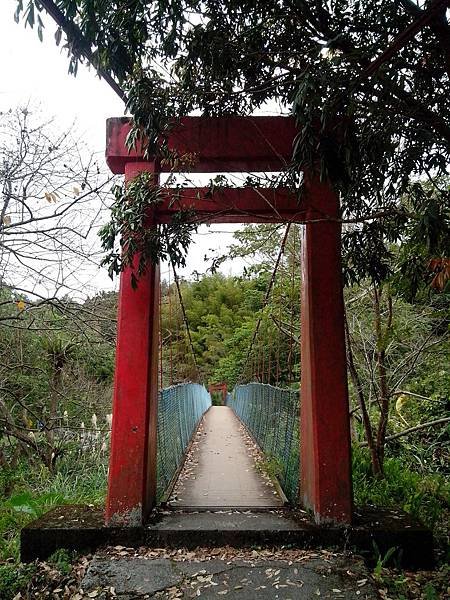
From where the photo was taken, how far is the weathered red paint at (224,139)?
2992 millimetres

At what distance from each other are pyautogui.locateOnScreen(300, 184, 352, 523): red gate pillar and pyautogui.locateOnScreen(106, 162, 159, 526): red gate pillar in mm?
954

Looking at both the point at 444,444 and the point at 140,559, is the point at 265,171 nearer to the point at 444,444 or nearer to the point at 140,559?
the point at 140,559

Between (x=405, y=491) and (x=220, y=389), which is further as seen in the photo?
(x=220, y=389)

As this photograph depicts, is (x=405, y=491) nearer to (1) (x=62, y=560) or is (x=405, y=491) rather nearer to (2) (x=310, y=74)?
(1) (x=62, y=560)

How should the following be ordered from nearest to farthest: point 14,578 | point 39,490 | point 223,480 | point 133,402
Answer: point 14,578 → point 133,402 → point 223,480 → point 39,490

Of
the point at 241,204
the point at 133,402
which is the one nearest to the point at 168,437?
the point at 133,402

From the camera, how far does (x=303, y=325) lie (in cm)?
314

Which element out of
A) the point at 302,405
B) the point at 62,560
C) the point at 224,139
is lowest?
the point at 62,560

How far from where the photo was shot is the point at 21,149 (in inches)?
165

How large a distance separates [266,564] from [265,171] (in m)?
2.24

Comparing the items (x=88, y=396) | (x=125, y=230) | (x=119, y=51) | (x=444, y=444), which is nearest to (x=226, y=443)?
(x=88, y=396)

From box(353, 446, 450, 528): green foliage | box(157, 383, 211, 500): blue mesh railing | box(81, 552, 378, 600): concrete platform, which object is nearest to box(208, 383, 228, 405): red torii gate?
box(157, 383, 211, 500): blue mesh railing

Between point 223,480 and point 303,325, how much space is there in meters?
1.85

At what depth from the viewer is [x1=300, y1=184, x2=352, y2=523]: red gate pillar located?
9.11 feet
